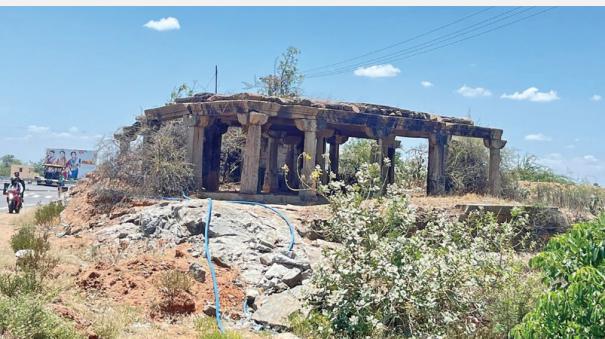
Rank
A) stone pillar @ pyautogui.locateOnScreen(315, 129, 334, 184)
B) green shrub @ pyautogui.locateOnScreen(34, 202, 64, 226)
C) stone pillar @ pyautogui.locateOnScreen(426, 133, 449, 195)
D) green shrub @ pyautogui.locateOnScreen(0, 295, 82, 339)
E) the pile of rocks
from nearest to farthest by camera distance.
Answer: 1. green shrub @ pyautogui.locateOnScreen(0, 295, 82, 339)
2. the pile of rocks
3. green shrub @ pyautogui.locateOnScreen(34, 202, 64, 226)
4. stone pillar @ pyautogui.locateOnScreen(315, 129, 334, 184)
5. stone pillar @ pyautogui.locateOnScreen(426, 133, 449, 195)

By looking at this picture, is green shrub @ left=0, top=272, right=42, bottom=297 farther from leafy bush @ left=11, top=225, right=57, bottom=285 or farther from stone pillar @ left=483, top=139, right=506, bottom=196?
stone pillar @ left=483, top=139, right=506, bottom=196

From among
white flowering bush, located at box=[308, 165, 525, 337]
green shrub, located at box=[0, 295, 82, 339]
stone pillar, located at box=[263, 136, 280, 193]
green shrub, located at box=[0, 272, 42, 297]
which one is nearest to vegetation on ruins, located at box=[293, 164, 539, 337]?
white flowering bush, located at box=[308, 165, 525, 337]

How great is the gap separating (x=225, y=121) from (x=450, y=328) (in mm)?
11548

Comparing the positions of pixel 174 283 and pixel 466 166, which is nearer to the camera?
pixel 174 283

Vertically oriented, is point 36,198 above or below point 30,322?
below

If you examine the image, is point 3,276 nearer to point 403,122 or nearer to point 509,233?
point 509,233

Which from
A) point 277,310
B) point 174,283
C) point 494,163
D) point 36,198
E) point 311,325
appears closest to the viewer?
point 311,325

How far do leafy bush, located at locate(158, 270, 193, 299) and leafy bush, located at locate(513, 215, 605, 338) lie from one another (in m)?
4.41

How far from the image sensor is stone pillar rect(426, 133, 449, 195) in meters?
17.6

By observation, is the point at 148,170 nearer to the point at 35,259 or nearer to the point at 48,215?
the point at 48,215

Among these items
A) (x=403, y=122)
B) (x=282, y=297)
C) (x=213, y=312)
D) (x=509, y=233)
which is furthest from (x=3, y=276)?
(x=403, y=122)

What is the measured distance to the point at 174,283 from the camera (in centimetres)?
737

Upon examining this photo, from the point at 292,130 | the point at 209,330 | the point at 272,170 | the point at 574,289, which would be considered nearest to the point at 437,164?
the point at 292,130

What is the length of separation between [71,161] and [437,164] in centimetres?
3079
